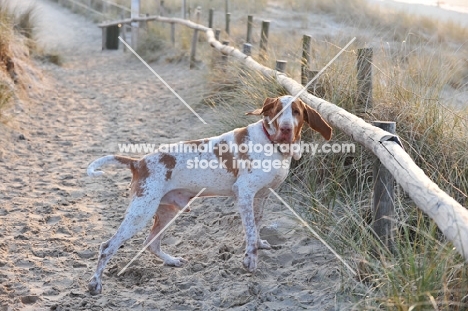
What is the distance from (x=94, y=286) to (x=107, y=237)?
1.07 m

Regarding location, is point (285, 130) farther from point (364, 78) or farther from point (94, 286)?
point (364, 78)

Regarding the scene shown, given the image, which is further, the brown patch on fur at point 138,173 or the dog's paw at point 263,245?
the dog's paw at point 263,245

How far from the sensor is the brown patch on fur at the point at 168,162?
4598 millimetres

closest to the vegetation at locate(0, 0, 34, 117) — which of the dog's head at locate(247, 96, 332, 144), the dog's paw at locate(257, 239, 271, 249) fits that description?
the dog's paw at locate(257, 239, 271, 249)

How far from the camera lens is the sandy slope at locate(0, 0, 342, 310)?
4297 millimetres

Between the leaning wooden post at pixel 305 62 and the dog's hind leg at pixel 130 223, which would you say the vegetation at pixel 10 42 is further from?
the dog's hind leg at pixel 130 223

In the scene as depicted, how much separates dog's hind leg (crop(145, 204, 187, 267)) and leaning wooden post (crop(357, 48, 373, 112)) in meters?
2.02

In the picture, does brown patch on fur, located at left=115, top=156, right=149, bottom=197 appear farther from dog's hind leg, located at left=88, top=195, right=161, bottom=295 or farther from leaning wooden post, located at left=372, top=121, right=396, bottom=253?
leaning wooden post, located at left=372, top=121, right=396, bottom=253

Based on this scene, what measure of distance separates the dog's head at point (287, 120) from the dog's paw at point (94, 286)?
158 centimetres

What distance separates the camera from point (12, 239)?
5.22 metres

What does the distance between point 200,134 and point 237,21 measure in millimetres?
11556

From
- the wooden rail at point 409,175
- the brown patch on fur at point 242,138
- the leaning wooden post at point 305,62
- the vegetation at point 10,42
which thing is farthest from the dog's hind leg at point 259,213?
the vegetation at point 10,42

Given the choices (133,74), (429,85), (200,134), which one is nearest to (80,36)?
(133,74)

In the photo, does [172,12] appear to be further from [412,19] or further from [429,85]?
[429,85]
